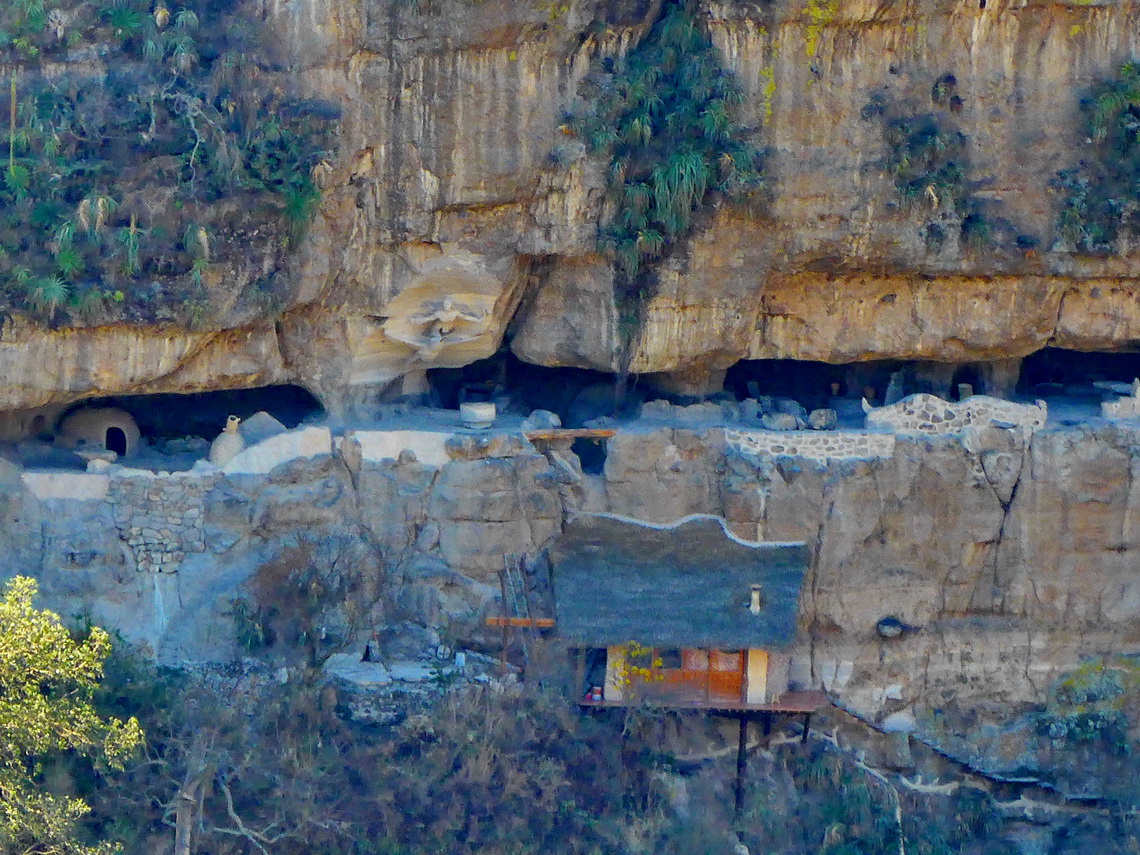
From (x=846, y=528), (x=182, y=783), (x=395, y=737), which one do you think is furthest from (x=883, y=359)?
(x=182, y=783)

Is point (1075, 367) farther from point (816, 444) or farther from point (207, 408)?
point (207, 408)

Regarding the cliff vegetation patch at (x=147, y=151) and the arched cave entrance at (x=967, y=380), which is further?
the arched cave entrance at (x=967, y=380)

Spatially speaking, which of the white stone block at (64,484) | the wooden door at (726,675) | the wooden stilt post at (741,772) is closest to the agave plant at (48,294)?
the white stone block at (64,484)

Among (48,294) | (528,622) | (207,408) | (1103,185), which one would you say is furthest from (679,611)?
(48,294)

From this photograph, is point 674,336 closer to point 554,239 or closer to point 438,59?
point 554,239

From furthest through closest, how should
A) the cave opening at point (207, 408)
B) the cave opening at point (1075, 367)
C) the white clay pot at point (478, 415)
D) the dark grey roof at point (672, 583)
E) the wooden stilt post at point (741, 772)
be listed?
the cave opening at point (1075, 367) < the cave opening at point (207, 408) < the white clay pot at point (478, 415) < the wooden stilt post at point (741, 772) < the dark grey roof at point (672, 583)

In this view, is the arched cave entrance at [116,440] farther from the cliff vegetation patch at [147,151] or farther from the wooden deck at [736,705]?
the wooden deck at [736,705]

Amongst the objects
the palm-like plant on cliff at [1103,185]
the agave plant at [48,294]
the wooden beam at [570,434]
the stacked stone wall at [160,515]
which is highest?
the palm-like plant on cliff at [1103,185]
